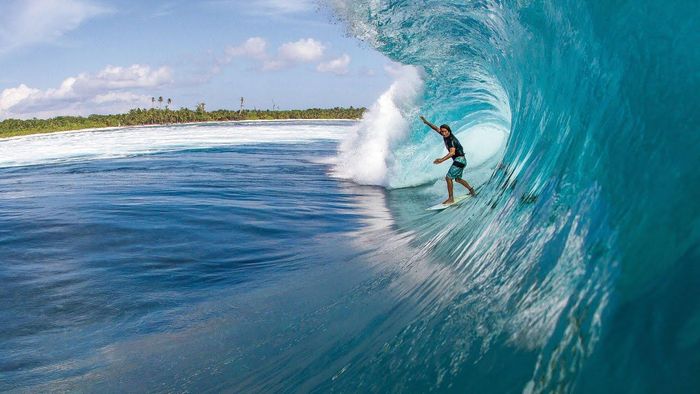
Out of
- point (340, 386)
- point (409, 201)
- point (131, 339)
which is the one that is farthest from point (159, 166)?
point (340, 386)

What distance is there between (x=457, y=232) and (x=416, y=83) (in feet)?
34.8

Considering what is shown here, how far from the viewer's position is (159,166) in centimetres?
2277

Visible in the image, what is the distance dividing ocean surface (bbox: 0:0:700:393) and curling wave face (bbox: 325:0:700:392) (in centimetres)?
1

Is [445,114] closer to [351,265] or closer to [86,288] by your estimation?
[351,265]

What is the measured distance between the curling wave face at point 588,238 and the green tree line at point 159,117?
281 ft

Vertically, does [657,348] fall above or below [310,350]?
above

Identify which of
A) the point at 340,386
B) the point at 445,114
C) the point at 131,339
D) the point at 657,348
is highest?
the point at 445,114

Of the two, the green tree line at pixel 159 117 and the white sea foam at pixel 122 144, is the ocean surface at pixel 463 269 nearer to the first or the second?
the white sea foam at pixel 122 144

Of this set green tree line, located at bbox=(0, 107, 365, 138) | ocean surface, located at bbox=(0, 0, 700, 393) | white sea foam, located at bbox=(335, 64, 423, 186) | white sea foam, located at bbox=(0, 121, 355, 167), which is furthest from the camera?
green tree line, located at bbox=(0, 107, 365, 138)

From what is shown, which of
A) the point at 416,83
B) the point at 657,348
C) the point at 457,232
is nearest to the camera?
the point at 657,348

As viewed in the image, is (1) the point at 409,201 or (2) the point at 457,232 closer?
(2) the point at 457,232

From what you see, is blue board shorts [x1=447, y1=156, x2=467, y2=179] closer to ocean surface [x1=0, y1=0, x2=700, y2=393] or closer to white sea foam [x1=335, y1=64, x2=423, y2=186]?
ocean surface [x1=0, y1=0, x2=700, y2=393]

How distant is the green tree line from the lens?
90375mm

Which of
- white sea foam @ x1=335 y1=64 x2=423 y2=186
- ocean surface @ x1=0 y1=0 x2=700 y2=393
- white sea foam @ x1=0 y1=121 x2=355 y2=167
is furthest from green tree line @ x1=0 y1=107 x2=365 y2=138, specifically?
ocean surface @ x1=0 y1=0 x2=700 y2=393
